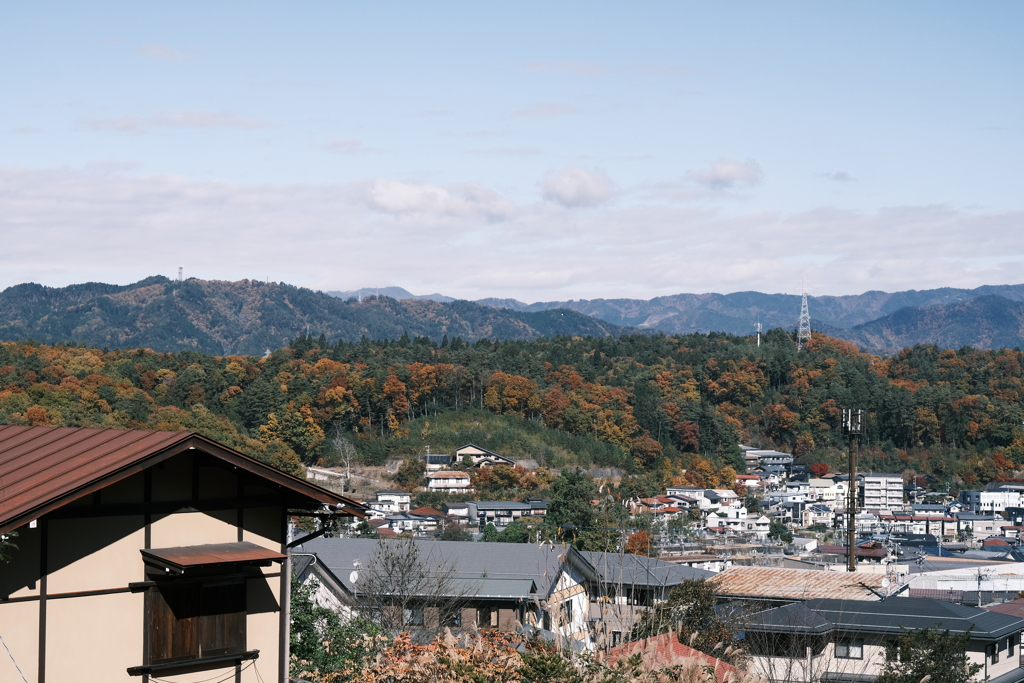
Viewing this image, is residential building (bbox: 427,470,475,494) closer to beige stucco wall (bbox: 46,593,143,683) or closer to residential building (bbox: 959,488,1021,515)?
residential building (bbox: 959,488,1021,515)

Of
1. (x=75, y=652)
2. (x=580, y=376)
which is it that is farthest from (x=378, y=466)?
(x=75, y=652)

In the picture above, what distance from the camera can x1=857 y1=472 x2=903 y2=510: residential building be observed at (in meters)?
88.4

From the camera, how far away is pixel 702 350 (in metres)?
119

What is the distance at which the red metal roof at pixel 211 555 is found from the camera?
21.0ft

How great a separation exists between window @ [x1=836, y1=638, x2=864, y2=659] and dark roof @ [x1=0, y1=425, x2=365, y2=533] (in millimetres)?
12621

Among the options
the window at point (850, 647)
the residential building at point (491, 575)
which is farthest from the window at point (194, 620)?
the window at point (850, 647)

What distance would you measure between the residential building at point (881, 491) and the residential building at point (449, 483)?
35.2 meters

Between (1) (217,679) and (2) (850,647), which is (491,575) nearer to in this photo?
(2) (850,647)

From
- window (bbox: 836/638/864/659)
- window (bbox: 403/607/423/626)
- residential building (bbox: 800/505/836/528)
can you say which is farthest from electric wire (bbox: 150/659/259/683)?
residential building (bbox: 800/505/836/528)

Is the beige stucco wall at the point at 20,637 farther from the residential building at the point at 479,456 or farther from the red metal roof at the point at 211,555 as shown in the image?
the residential building at the point at 479,456

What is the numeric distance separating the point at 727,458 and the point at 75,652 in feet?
303

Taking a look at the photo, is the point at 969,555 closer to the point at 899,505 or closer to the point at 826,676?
the point at 899,505

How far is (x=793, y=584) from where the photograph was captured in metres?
22.6

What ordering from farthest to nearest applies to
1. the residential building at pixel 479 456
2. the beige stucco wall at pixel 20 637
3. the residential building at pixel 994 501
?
the residential building at pixel 994 501 → the residential building at pixel 479 456 → the beige stucco wall at pixel 20 637
